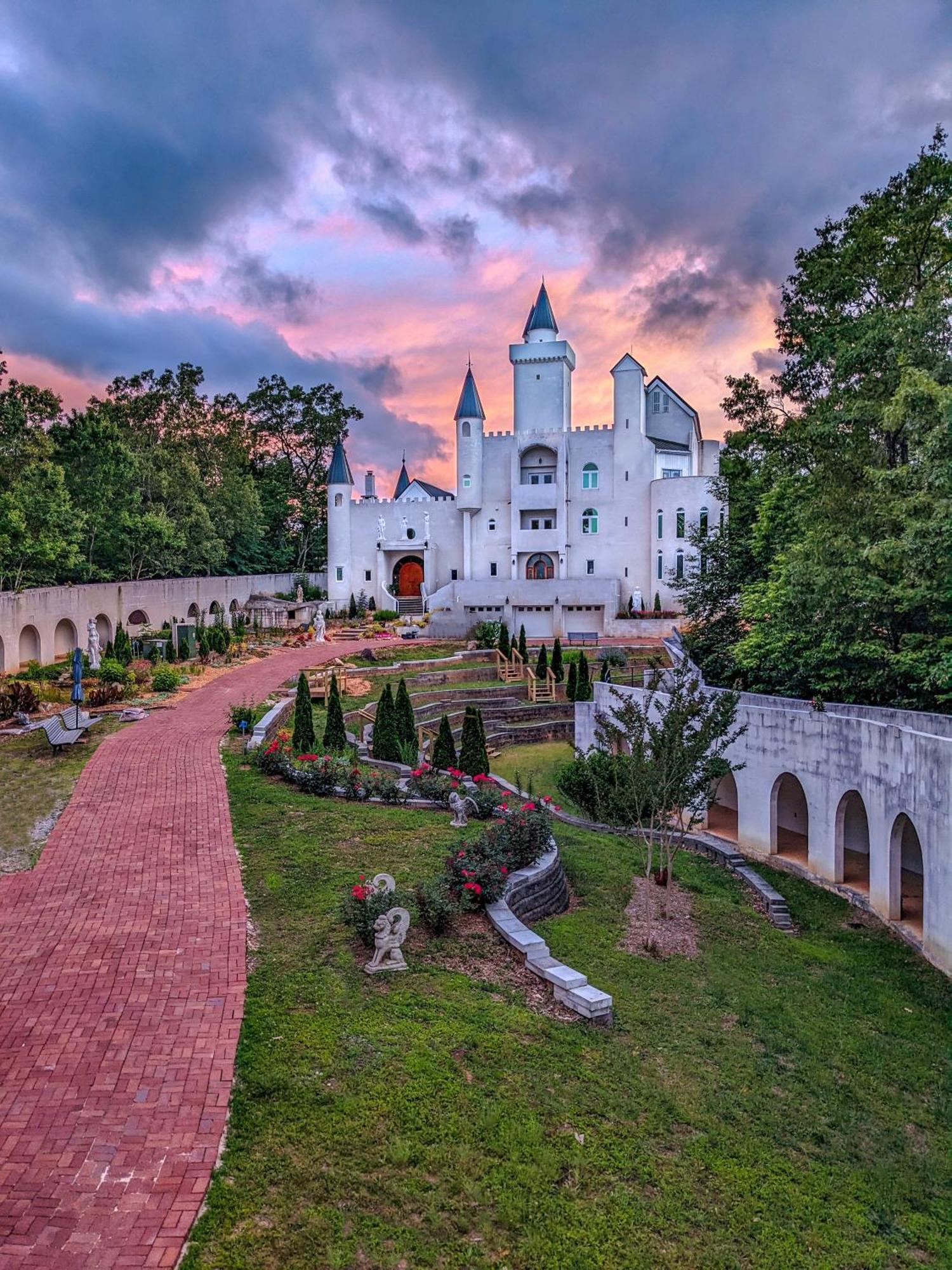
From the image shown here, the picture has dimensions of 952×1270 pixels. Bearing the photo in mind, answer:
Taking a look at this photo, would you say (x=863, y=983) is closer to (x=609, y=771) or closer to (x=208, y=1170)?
(x=609, y=771)

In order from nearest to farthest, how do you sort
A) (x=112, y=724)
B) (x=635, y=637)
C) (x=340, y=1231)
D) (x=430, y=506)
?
(x=340, y=1231), (x=112, y=724), (x=635, y=637), (x=430, y=506)

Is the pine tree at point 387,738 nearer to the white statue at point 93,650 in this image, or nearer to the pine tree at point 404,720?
the pine tree at point 404,720

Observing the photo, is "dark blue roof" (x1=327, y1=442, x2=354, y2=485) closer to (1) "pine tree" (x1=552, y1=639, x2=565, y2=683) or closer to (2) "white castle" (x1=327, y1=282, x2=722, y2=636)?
(2) "white castle" (x1=327, y1=282, x2=722, y2=636)

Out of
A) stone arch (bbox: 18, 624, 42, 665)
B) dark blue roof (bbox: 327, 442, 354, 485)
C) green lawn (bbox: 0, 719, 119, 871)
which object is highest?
dark blue roof (bbox: 327, 442, 354, 485)

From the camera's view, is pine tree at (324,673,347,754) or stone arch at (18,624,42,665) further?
stone arch at (18,624,42,665)

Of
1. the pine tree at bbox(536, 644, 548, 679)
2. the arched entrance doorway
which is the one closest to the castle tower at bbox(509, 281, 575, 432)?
the arched entrance doorway

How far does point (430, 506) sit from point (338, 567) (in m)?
6.45

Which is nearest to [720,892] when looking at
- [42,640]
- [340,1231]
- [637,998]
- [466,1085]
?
[637,998]

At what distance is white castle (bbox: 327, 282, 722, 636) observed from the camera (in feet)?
130

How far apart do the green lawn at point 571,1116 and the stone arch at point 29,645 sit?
20.4 metres

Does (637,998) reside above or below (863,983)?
above

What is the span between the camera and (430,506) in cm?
4466

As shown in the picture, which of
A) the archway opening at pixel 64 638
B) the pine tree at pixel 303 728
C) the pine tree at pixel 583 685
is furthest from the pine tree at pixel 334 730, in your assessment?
the archway opening at pixel 64 638

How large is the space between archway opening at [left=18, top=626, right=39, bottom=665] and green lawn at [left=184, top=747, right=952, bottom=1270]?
20438mm
